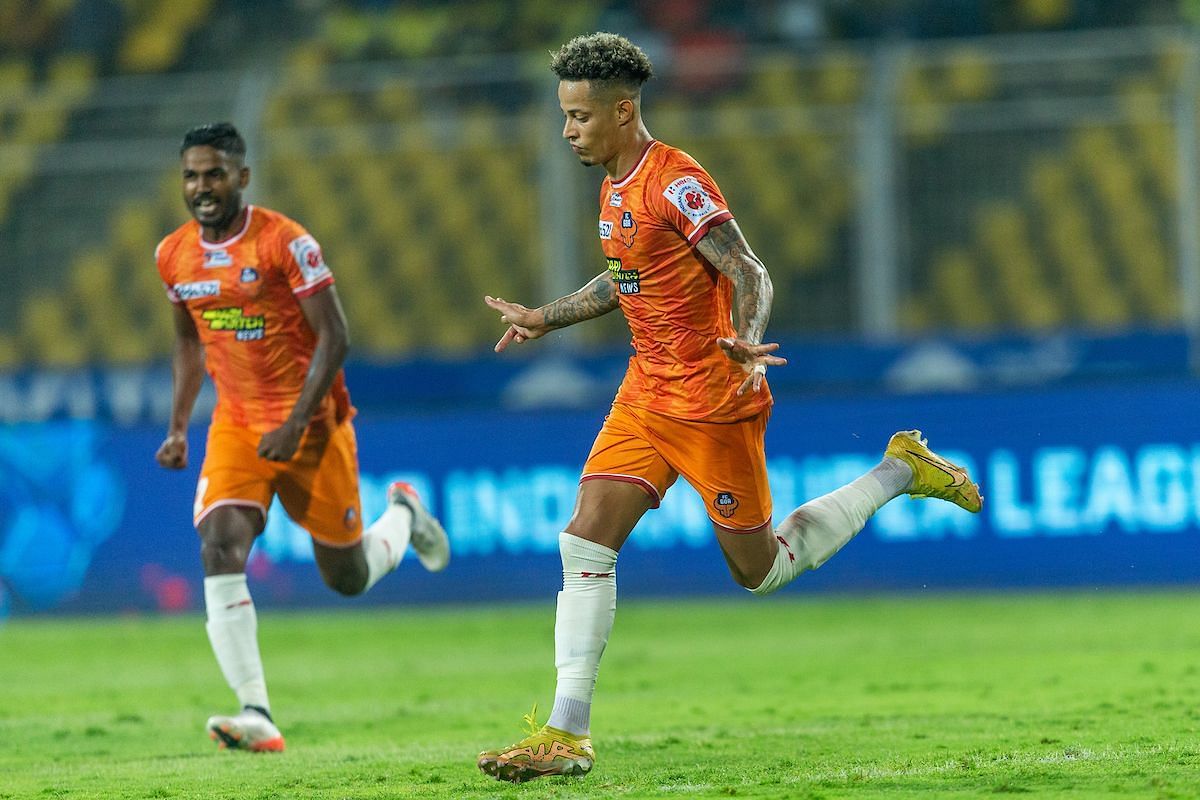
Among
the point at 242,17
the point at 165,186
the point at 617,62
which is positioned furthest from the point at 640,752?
the point at 242,17

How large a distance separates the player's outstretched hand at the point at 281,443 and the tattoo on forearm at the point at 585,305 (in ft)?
4.31

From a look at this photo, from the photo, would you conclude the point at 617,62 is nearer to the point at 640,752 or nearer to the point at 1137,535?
the point at 640,752

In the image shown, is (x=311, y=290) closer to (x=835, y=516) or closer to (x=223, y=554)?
(x=223, y=554)

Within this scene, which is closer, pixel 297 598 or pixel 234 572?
pixel 234 572

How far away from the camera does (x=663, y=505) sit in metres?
12.5

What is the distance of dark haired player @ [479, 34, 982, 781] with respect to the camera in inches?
215

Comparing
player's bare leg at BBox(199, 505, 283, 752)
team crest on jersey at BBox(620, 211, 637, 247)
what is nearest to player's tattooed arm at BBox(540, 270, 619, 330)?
team crest on jersey at BBox(620, 211, 637, 247)

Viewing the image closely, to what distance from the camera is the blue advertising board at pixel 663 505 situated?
40.4 ft

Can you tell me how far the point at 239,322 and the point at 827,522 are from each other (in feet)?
8.35

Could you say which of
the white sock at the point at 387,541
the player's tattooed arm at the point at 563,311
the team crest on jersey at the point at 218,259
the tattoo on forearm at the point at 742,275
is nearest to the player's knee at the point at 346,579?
the white sock at the point at 387,541

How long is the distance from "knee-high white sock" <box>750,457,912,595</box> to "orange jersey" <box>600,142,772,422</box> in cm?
61

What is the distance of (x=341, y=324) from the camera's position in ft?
22.9

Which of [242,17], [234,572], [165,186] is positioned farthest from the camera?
[242,17]

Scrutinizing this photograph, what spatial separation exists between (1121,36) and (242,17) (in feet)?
29.3
